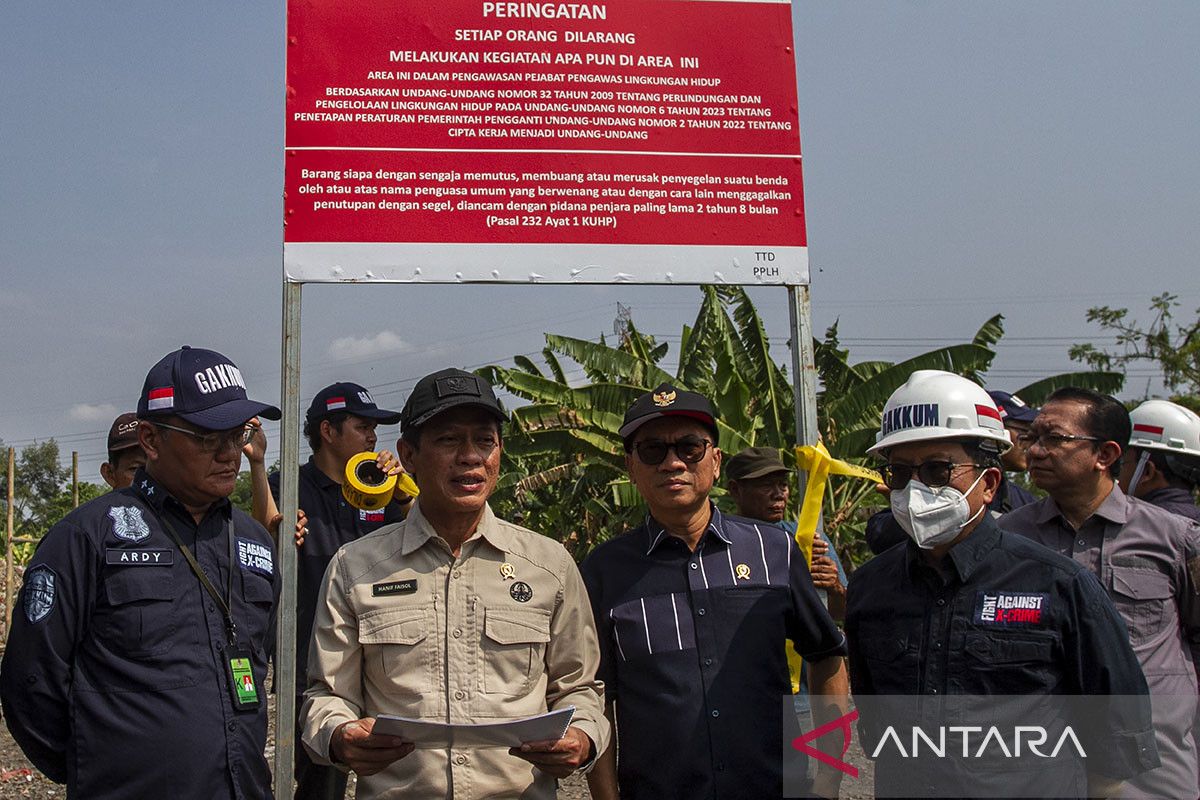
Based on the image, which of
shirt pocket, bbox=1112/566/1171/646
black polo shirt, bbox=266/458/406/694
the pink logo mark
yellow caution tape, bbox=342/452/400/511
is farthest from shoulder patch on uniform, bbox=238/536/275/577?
shirt pocket, bbox=1112/566/1171/646

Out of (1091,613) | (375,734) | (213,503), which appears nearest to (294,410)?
(213,503)

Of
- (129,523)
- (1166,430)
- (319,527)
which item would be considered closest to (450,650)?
(129,523)

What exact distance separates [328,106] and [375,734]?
7.65 feet

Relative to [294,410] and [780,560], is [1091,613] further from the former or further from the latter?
[294,410]

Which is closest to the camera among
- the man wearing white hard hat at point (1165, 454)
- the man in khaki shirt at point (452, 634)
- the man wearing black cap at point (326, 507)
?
the man in khaki shirt at point (452, 634)

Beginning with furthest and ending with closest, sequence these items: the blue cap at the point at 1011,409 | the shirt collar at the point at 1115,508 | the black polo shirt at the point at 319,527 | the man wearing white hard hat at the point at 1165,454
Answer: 1. the blue cap at the point at 1011,409
2. the black polo shirt at the point at 319,527
3. the man wearing white hard hat at the point at 1165,454
4. the shirt collar at the point at 1115,508

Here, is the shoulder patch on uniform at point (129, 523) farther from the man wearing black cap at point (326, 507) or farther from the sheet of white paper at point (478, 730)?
the man wearing black cap at point (326, 507)

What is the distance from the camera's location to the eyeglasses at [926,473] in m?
2.81

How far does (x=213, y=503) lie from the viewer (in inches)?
127

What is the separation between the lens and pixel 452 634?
280 cm

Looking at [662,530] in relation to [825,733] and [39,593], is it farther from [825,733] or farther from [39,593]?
[39,593]

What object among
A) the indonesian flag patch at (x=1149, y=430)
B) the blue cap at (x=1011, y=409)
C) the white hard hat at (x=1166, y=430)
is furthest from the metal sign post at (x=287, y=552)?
the indonesian flag patch at (x=1149, y=430)

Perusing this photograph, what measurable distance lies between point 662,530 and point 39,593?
1.75 metres

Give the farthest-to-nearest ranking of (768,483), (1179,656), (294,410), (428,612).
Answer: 1. (768,483)
2. (294,410)
3. (1179,656)
4. (428,612)
